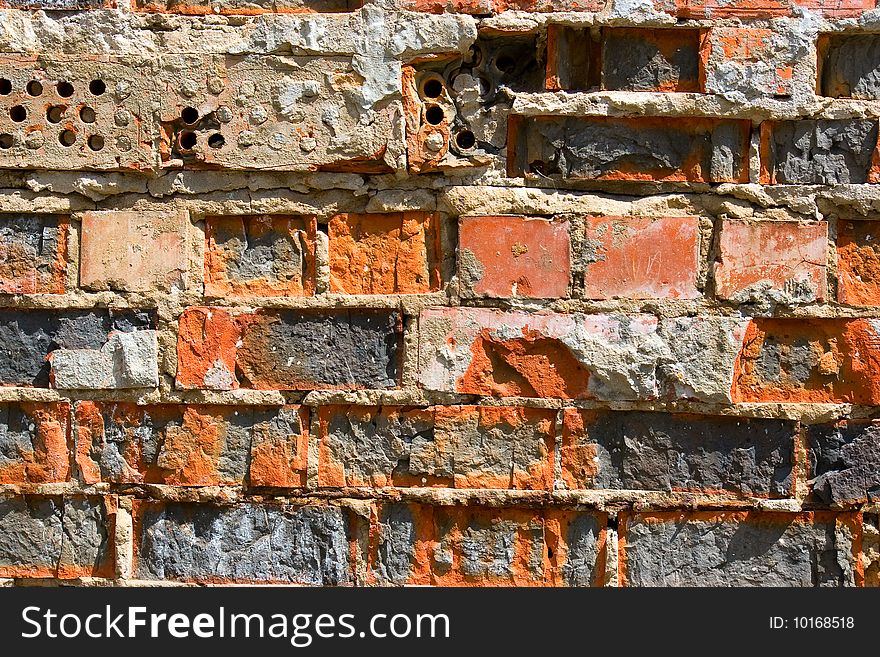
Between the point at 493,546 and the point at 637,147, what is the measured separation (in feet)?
2.23

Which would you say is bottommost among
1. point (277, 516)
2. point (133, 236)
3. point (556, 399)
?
point (277, 516)

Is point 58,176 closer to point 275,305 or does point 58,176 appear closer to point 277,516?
point 275,305

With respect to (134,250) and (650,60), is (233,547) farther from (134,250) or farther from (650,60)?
(650,60)

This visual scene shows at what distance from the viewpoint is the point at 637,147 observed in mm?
1316

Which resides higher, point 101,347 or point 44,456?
point 101,347

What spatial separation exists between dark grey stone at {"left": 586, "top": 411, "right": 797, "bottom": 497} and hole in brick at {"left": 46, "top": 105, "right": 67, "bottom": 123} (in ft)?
3.20

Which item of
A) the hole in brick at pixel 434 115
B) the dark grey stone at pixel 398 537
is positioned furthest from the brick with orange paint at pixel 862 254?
the dark grey stone at pixel 398 537

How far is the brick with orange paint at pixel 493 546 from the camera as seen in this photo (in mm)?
1337

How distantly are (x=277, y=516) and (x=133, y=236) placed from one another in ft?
1.65

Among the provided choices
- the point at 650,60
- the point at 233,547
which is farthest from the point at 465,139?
the point at 233,547

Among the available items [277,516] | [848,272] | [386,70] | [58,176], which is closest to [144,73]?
[58,176]

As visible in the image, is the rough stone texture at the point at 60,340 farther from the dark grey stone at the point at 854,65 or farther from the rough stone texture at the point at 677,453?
the dark grey stone at the point at 854,65

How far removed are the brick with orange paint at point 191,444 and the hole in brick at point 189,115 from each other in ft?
1.49

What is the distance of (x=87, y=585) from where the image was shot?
1341 mm
